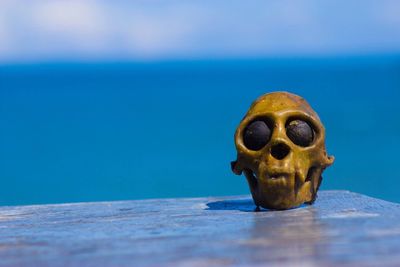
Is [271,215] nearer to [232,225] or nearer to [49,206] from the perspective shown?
[232,225]

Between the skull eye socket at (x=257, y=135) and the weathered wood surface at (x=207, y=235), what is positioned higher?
the skull eye socket at (x=257, y=135)

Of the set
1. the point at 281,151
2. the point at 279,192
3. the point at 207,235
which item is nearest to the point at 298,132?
the point at 281,151

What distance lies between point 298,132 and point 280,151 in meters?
0.09

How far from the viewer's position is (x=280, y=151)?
2.60 metres

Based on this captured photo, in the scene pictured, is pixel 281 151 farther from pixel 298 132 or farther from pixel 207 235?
pixel 207 235

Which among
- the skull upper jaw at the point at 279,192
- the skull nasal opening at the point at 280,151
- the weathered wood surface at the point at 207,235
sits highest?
the skull nasal opening at the point at 280,151

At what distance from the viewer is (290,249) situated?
176 centimetres

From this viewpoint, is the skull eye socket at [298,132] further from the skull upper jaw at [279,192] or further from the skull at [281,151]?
the skull upper jaw at [279,192]

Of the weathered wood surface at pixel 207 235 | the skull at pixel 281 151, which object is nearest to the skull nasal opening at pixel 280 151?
the skull at pixel 281 151

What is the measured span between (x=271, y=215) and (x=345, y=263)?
3.05 ft

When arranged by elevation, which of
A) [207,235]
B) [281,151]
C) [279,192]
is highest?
[281,151]

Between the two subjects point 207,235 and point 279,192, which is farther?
point 279,192

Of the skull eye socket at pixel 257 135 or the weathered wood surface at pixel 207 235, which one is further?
the skull eye socket at pixel 257 135

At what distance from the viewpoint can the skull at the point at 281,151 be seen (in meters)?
2.54
